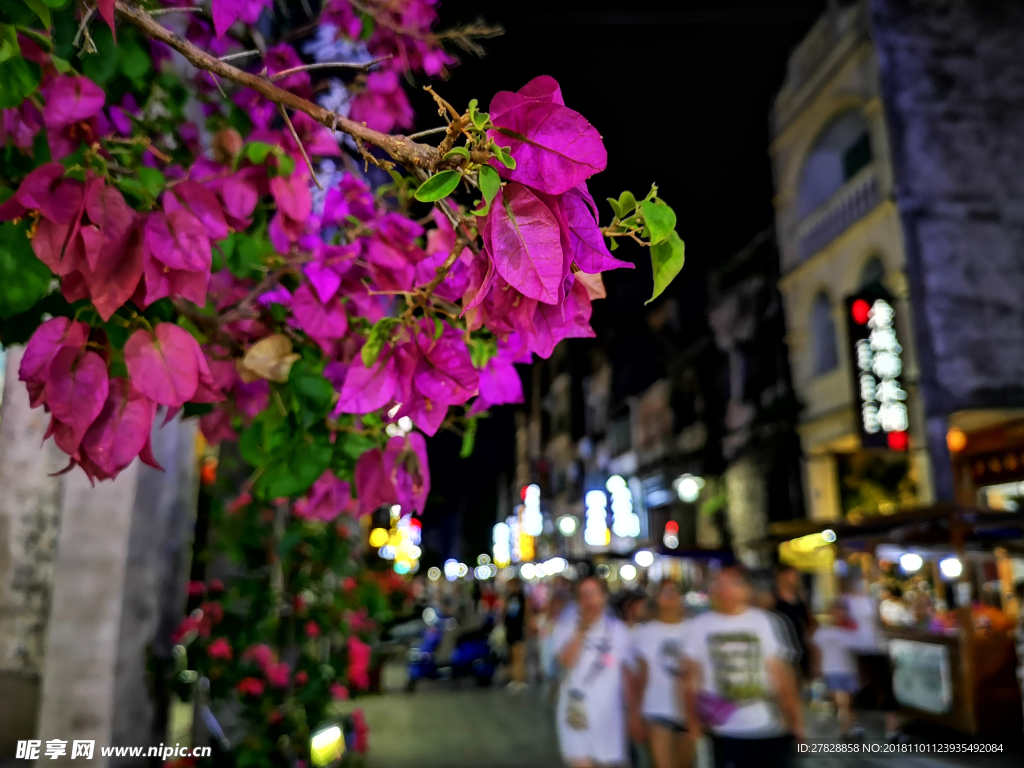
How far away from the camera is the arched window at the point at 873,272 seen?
14977 millimetres

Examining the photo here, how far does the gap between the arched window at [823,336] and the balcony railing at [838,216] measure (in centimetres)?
115

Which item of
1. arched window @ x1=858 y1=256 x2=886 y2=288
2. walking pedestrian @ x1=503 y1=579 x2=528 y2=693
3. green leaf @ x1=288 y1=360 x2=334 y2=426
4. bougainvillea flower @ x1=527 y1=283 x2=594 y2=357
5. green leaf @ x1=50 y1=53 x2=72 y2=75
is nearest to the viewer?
bougainvillea flower @ x1=527 y1=283 x2=594 y2=357

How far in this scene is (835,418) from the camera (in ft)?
52.3

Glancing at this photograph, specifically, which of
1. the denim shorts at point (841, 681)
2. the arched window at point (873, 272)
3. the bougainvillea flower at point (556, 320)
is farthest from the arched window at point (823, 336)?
the bougainvillea flower at point (556, 320)

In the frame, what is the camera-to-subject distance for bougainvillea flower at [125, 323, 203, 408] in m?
1.40

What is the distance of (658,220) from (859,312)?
45.9ft

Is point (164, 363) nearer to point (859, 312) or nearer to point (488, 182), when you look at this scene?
→ point (488, 182)

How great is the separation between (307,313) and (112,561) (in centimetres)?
269

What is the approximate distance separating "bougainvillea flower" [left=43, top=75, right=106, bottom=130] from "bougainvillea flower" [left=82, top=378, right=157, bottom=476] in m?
0.68

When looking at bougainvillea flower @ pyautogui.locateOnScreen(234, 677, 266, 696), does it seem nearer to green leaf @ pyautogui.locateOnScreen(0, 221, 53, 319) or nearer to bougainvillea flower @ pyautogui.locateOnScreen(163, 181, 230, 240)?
green leaf @ pyautogui.locateOnScreen(0, 221, 53, 319)

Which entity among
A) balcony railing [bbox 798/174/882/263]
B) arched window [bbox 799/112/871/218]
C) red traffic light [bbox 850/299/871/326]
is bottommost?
red traffic light [bbox 850/299/871/326]

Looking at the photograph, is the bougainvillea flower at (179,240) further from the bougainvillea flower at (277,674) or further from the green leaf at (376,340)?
the bougainvillea flower at (277,674)

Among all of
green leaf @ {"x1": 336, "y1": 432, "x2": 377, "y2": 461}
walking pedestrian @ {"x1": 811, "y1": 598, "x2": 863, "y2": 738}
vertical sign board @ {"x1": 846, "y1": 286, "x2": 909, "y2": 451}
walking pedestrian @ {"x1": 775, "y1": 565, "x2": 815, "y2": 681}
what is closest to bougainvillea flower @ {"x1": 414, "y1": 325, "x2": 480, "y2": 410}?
green leaf @ {"x1": 336, "y1": 432, "x2": 377, "y2": 461}

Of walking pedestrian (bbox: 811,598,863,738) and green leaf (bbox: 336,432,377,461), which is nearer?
green leaf (bbox: 336,432,377,461)
